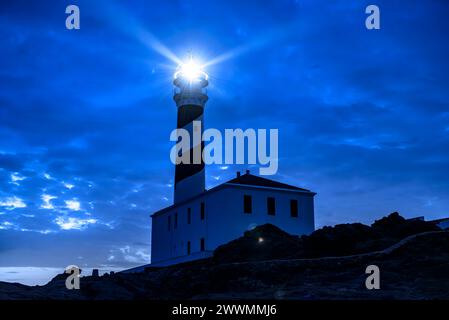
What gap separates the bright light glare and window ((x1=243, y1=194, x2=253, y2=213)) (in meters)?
12.0

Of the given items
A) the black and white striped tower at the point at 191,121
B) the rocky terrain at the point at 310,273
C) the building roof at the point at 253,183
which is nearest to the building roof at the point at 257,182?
the building roof at the point at 253,183

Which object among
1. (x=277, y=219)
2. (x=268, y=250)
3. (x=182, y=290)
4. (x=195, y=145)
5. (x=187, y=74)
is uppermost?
(x=187, y=74)

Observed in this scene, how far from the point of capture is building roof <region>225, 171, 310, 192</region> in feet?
105

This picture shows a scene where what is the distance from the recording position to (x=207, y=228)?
104 feet

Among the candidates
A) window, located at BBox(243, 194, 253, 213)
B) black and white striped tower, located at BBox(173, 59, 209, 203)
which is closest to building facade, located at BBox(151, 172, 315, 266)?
window, located at BBox(243, 194, 253, 213)

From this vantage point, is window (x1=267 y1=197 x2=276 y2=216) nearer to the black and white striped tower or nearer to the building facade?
the building facade

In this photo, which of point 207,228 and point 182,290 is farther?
point 207,228

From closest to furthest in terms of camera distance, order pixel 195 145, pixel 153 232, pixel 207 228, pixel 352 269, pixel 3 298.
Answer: pixel 3 298 < pixel 352 269 < pixel 207 228 < pixel 195 145 < pixel 153 232

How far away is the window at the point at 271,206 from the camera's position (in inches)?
1258

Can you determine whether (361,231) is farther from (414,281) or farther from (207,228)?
(207,228)

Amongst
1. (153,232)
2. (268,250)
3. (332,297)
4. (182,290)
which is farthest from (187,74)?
(332,297)

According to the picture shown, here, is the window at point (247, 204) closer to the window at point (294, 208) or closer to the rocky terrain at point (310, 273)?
the window at point (294, 208)

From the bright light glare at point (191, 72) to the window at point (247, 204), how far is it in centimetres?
1198
